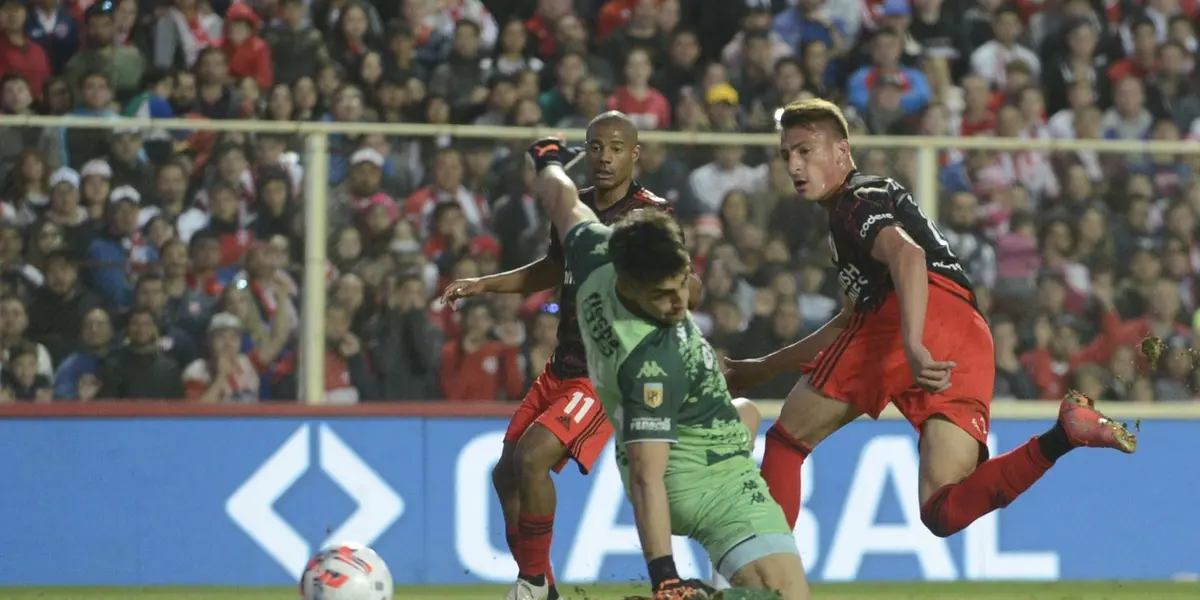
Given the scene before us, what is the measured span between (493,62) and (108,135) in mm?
3715

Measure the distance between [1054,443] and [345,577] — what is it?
2.79 m

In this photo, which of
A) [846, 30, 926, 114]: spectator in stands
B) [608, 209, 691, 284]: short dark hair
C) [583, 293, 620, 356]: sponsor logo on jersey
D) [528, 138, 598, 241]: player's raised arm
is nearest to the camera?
[608, 209, 691, 284]: short dark hair

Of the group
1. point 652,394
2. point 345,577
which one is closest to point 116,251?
point 345,577

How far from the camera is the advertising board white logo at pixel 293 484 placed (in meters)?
10.6

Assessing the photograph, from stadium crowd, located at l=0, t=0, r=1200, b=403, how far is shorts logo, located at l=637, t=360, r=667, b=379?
199 inches

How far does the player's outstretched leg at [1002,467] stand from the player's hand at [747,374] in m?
0.94

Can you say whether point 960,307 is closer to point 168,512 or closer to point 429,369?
point 429,369

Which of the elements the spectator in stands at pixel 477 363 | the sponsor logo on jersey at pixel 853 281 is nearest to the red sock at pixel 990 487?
the sponsor logo on jersey at pixel 853 281

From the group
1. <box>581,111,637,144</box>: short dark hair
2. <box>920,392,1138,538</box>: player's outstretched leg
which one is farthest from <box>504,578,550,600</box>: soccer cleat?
<box>581,111,637,144</box>: short dark hair

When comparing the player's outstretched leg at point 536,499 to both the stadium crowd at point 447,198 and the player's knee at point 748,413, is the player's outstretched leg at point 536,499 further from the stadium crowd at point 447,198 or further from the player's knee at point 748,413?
the stadium crowd at point 447,198

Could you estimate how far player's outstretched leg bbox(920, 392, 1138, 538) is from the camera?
22.7ft

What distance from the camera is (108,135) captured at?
10633 mm

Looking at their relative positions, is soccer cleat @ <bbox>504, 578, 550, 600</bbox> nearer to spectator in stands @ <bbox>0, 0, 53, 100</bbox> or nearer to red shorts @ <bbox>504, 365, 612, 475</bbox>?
red shorts @ <bbox>504, 365, 612, 475</bbox>

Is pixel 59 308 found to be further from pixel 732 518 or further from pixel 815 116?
pixel 732 518
